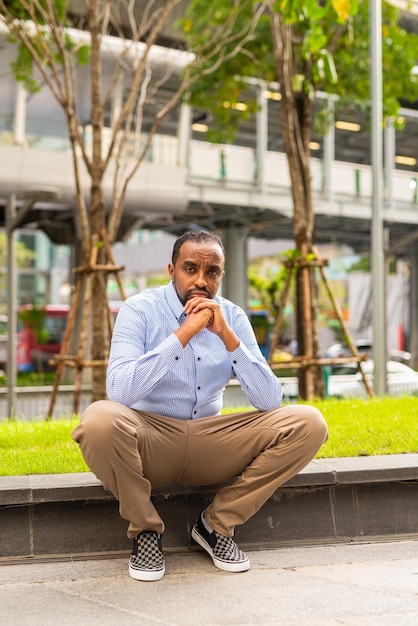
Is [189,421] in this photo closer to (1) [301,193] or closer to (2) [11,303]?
(1) [301,193]

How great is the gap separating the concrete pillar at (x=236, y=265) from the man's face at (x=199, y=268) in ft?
77.8

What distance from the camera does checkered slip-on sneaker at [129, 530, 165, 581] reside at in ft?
12.3

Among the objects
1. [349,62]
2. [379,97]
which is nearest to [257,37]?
[349,62]

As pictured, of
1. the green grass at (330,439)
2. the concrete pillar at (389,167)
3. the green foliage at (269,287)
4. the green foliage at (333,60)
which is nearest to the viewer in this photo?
the green grass at (330,439)

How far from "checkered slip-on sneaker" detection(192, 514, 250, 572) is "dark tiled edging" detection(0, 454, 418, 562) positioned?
0.24 meters

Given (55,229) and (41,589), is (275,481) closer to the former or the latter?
(41,589)

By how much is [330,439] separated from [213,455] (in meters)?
1.77

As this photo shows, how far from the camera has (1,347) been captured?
26734 mm

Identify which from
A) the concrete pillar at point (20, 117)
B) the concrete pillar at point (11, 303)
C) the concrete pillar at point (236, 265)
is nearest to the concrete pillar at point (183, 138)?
the concrete pillar at point (20, 117)

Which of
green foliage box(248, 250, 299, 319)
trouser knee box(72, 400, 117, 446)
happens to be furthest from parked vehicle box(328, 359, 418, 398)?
trouser knee box(72, 400, 117, 446)

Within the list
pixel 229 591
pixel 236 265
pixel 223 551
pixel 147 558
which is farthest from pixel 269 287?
pixel 229 591

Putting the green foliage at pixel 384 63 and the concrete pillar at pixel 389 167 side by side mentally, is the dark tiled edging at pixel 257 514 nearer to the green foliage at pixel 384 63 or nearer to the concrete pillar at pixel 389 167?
the green foliage at pixel 384 63

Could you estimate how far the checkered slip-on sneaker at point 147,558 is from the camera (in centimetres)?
374

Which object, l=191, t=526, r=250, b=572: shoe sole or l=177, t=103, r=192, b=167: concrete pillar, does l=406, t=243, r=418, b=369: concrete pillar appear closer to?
l=177, t=103, r=192, b=167: concrete pillar
